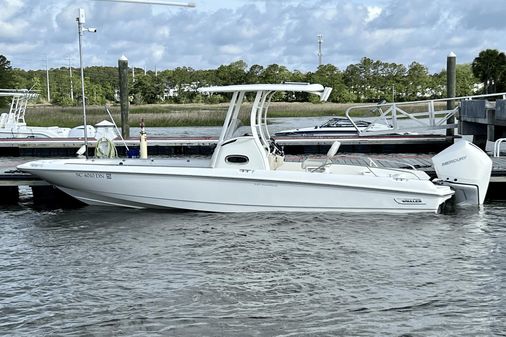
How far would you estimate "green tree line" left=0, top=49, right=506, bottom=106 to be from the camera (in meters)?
72.7

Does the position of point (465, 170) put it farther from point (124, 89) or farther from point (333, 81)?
point (333, 81)

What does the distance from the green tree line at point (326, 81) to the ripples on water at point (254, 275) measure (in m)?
58.5

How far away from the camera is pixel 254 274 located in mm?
8930

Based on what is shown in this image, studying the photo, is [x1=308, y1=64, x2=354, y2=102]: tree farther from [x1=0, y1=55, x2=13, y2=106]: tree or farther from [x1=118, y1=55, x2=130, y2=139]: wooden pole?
[x1=118, y1=55, x2=130, y2=139]: wooden pole

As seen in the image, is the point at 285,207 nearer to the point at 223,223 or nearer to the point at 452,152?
the point at 223,223

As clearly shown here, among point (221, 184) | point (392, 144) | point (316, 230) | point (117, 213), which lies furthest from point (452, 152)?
point (392, 144)

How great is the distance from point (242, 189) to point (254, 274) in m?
3.34

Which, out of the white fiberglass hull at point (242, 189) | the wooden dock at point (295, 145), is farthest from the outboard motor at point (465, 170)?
the wooden dock at point (295, 145)

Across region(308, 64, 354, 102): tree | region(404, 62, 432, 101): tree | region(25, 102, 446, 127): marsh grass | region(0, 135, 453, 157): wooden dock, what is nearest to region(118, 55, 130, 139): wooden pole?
region(0, 135, 453, 157): wooden dock

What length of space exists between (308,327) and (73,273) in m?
3.61

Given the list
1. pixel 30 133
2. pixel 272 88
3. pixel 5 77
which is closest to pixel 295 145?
pixel 272 88

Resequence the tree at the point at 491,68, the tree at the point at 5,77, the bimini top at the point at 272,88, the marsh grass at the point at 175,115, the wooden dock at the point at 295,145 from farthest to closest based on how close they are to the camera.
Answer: the tree at the point at 5,77
the tree at the point at 491,68
the marsh grass at the point at 175,115
the wooden dock at the point at 295,145
the bimini top at the point at 272,88

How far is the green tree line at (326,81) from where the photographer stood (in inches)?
2862

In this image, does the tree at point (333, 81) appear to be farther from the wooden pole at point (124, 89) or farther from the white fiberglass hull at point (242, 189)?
the white fiberglass hull at point (242, 189)
